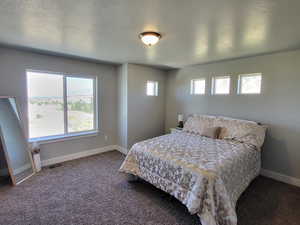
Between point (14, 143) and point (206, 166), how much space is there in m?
3.32

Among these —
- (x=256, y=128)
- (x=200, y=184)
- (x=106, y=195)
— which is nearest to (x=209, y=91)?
(x=256, y=128)

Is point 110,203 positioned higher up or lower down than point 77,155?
lower down

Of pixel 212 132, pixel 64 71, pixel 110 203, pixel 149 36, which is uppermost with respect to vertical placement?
pixel 149 36

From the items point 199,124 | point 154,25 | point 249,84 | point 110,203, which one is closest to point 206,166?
point 110,203

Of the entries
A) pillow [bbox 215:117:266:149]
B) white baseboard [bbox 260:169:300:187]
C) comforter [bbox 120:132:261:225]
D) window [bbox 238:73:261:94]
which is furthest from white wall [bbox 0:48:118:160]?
white baseboard [bbox 260:169:300:187]

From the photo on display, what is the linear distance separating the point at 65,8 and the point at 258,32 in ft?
7.55

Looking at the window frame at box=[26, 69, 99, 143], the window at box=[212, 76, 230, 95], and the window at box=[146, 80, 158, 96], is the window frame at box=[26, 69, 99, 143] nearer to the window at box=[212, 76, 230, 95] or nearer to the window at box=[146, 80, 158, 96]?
the window at box=[146, 80, 158, 96]

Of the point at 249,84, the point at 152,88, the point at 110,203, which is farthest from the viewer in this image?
the point at 152,88

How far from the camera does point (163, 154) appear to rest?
2383 mm

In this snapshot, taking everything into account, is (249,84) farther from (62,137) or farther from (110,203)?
(62,137)

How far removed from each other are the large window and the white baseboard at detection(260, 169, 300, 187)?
13.0 feet

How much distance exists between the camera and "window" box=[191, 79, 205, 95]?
424 cm

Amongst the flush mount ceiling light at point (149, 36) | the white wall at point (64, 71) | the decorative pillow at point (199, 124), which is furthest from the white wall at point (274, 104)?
the white wall at point (64, 71)

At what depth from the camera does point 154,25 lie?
76.1 inches
